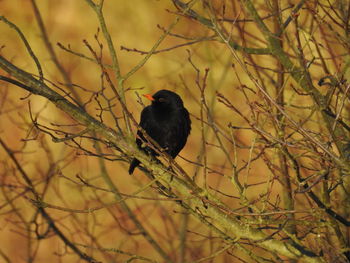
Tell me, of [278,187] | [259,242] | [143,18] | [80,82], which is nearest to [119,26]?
[143,18]

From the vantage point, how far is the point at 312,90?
129 inches

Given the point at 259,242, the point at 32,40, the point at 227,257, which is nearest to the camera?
Answer: the point at 259,242

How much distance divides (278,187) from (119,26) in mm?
3305

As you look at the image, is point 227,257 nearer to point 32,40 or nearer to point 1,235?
point 1,235

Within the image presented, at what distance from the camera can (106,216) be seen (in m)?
8.45

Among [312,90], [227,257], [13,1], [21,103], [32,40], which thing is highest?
[13,1]

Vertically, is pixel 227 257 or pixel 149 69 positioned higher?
pixel 149 69

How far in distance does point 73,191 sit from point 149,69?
2.05 meters

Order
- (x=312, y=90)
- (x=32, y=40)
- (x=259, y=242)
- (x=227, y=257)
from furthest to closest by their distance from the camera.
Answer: (x=32, y=40)
(x=227, y=257)
(x=259, y=242)
(x=312, y=90)

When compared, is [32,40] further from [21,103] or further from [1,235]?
[1,235]

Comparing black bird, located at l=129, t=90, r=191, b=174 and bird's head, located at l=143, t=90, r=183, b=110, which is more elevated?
bird's head, located at l=143, t=90, r=183, b=110

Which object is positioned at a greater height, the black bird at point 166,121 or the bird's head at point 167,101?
the bird's head at point 167,101

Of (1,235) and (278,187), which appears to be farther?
(278,187)

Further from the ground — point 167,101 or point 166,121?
point 167,101
